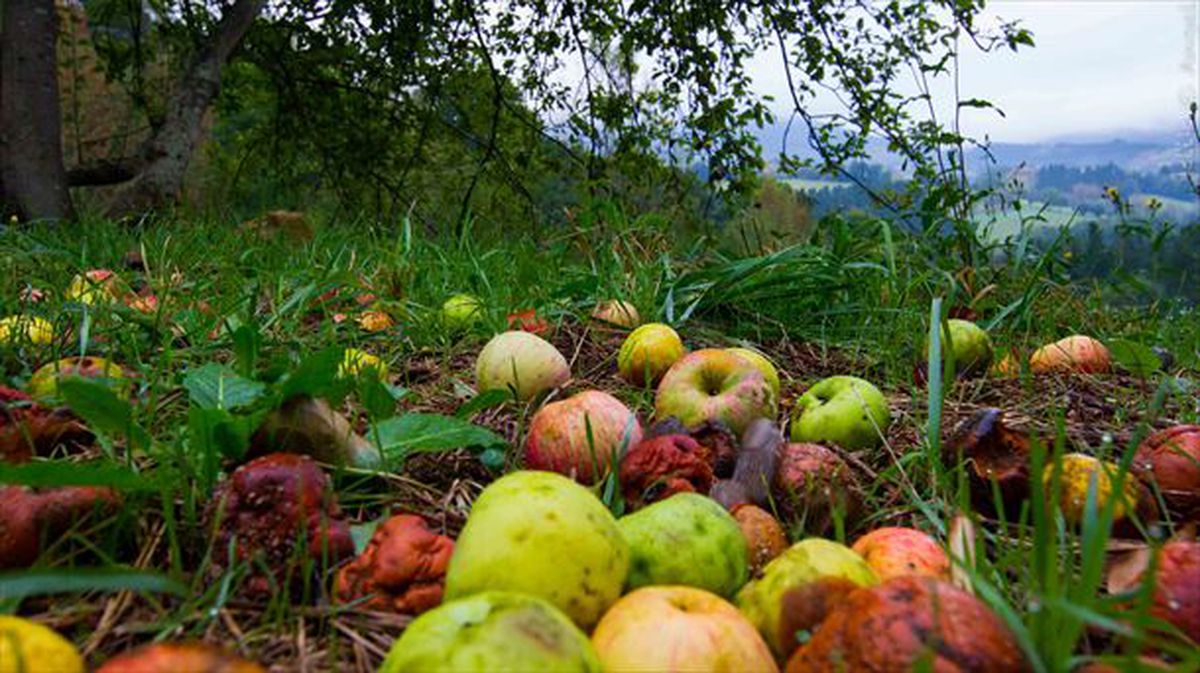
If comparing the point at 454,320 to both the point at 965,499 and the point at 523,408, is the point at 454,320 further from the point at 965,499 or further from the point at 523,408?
the point at 965,499

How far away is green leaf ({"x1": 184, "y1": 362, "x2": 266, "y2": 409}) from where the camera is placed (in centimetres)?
154

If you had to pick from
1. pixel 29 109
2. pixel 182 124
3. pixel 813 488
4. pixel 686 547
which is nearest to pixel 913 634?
pixel 686 547

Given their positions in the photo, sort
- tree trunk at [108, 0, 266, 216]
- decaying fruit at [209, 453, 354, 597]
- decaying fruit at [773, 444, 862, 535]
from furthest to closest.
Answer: tree trunk at [108, 0, 266, 216] → decaying fruit at [773, 444, 862, 535] → decaying fruit at [209, 453, 354, 597]

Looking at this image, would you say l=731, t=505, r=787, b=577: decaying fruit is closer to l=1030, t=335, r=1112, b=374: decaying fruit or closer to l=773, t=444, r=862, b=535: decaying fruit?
l=773, t=444, r=862, b=535: decaying fruit

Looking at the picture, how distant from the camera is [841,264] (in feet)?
11.4

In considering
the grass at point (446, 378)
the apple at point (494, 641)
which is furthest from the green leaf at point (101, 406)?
the apple at point (494, 641)

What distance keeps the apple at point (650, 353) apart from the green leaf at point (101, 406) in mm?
1437

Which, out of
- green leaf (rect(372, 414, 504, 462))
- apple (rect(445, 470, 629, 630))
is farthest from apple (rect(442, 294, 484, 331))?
apple (rect(445, 470, 629, 630))

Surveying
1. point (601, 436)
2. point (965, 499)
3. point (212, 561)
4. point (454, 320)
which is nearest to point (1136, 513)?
point (965, 499)

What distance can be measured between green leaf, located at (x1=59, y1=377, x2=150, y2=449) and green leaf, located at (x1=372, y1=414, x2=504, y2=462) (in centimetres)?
41

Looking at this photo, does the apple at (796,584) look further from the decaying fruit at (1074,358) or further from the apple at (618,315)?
the decaying fruit at (1074,358)

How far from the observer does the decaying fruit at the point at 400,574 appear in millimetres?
1159

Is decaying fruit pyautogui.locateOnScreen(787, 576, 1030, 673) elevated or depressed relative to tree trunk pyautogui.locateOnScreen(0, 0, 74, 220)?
depressed

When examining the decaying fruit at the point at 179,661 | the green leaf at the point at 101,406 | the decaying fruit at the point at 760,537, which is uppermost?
the green leaf at the point at 101,406
